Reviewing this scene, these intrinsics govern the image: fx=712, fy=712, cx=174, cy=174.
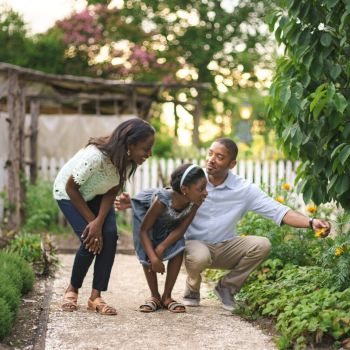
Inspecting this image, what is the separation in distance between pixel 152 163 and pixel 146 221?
678 centimetres

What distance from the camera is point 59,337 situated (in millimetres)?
4375

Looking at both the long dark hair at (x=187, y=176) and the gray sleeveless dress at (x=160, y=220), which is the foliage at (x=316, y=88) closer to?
the long dark hair at (x=187, y=176)

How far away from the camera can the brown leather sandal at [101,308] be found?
5.02 m

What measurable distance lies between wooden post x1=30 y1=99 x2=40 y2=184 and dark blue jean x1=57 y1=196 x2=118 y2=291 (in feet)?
21.1

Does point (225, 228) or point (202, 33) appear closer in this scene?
point (225, 228)

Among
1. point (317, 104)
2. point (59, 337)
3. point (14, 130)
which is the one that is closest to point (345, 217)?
point (317, 104)

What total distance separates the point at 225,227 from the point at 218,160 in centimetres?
54

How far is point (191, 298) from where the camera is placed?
5.48 metres

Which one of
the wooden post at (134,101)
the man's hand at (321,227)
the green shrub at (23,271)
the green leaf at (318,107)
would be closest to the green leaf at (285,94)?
the green leaf at (318,107)

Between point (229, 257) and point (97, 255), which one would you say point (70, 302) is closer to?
point (97, 255)

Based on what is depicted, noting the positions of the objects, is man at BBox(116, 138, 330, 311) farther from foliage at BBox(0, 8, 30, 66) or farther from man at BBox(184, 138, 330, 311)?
foliage at BBox(0, 8, 30, 66)

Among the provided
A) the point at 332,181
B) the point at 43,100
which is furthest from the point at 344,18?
the point at 43,100

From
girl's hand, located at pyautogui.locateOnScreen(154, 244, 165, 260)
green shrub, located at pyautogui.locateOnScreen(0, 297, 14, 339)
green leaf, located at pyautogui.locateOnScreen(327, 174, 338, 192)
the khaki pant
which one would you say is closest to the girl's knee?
the khaki pant

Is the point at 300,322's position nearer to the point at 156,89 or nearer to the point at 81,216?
the point at 81,216
